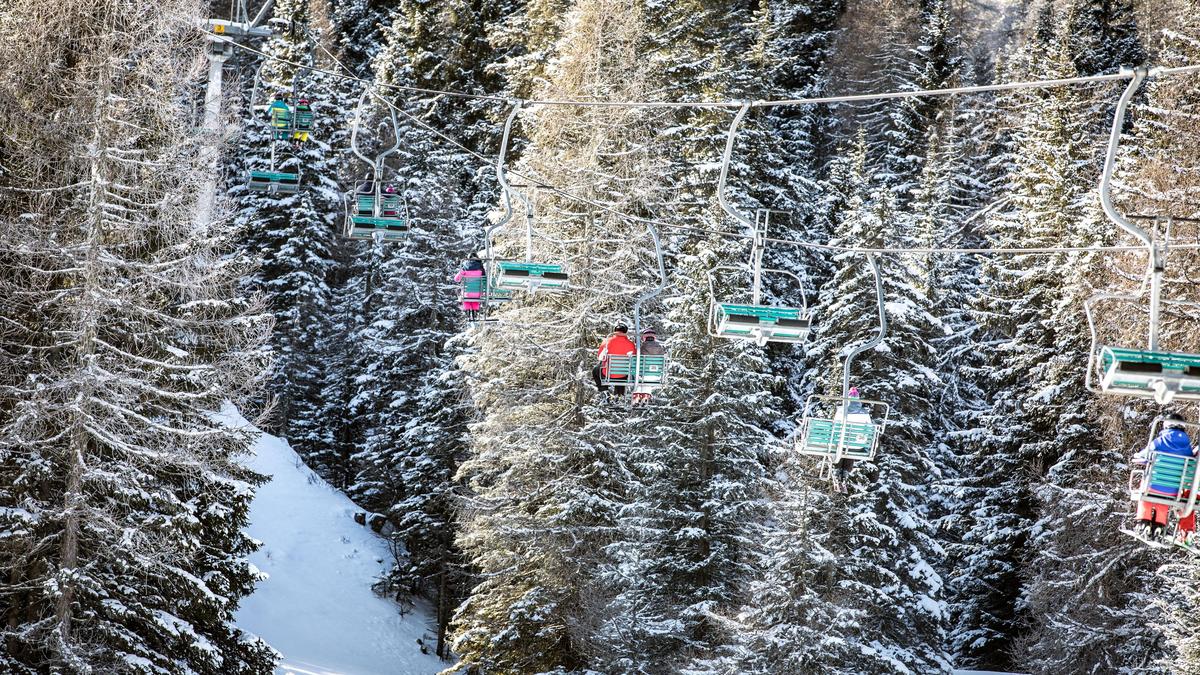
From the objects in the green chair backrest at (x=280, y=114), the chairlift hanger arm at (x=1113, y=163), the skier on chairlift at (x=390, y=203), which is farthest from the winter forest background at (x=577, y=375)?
the chairlift hanger arm at (x=1113, y=163)

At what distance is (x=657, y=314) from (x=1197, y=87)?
11124 mm

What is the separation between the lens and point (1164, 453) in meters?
10.6

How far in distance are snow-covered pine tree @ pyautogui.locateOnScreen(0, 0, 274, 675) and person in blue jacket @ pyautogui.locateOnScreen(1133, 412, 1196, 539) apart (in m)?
11.7

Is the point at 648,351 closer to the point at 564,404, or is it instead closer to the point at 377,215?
the point at 377,215

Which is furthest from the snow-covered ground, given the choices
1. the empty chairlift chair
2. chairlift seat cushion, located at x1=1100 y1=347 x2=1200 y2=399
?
chairlift seat cushion, located at x1=1100 y1=347 x2=1200 y2=399

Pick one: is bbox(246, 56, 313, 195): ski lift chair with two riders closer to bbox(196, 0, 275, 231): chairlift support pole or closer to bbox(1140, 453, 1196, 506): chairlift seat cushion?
bbox(196, 0, 275, 231): chairlift support pole

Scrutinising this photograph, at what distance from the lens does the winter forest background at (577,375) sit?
16953mm

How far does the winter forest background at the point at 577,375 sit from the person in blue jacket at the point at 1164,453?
8116 mm

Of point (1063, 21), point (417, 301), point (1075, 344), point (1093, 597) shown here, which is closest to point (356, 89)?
point (417, 301)

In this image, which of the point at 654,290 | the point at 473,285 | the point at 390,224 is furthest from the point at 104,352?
the point at 654,290

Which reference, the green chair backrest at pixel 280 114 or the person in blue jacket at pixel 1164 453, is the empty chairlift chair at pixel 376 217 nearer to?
the green chair backrest at pixel 280 114

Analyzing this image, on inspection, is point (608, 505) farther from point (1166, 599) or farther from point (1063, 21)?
point (1063, 21)

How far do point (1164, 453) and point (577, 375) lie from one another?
15.2m

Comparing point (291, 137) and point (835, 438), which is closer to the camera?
point (835, 438)
